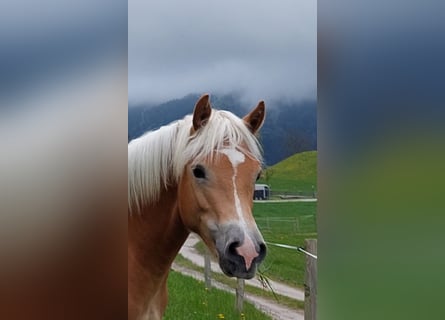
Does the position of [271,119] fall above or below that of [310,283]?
above

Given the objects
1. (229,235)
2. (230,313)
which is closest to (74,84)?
(229,235)

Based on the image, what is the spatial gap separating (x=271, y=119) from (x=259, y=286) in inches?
21.2

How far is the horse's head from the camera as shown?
5.12ft

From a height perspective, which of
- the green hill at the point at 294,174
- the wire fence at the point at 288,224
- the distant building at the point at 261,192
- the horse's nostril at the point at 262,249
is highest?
the green hill at the point at 294,174

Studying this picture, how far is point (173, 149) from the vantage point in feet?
5.32

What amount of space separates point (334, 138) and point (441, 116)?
372 mm

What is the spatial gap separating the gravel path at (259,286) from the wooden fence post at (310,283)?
2 centimetres

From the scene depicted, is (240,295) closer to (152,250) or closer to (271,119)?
(152,250)

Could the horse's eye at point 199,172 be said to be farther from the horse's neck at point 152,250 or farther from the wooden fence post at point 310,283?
Result: the wooden fence post at point 310,283

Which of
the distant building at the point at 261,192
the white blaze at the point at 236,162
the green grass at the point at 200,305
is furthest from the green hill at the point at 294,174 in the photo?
the green grass at the point at 200,305

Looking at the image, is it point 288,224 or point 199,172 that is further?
point 288,224

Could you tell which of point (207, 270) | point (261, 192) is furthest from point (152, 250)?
point (261, 192)

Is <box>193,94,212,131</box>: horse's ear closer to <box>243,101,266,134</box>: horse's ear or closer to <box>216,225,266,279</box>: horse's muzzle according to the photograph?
<box>243,101,266,134</box>: horse's ear

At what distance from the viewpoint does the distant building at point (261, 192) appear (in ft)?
5.44
